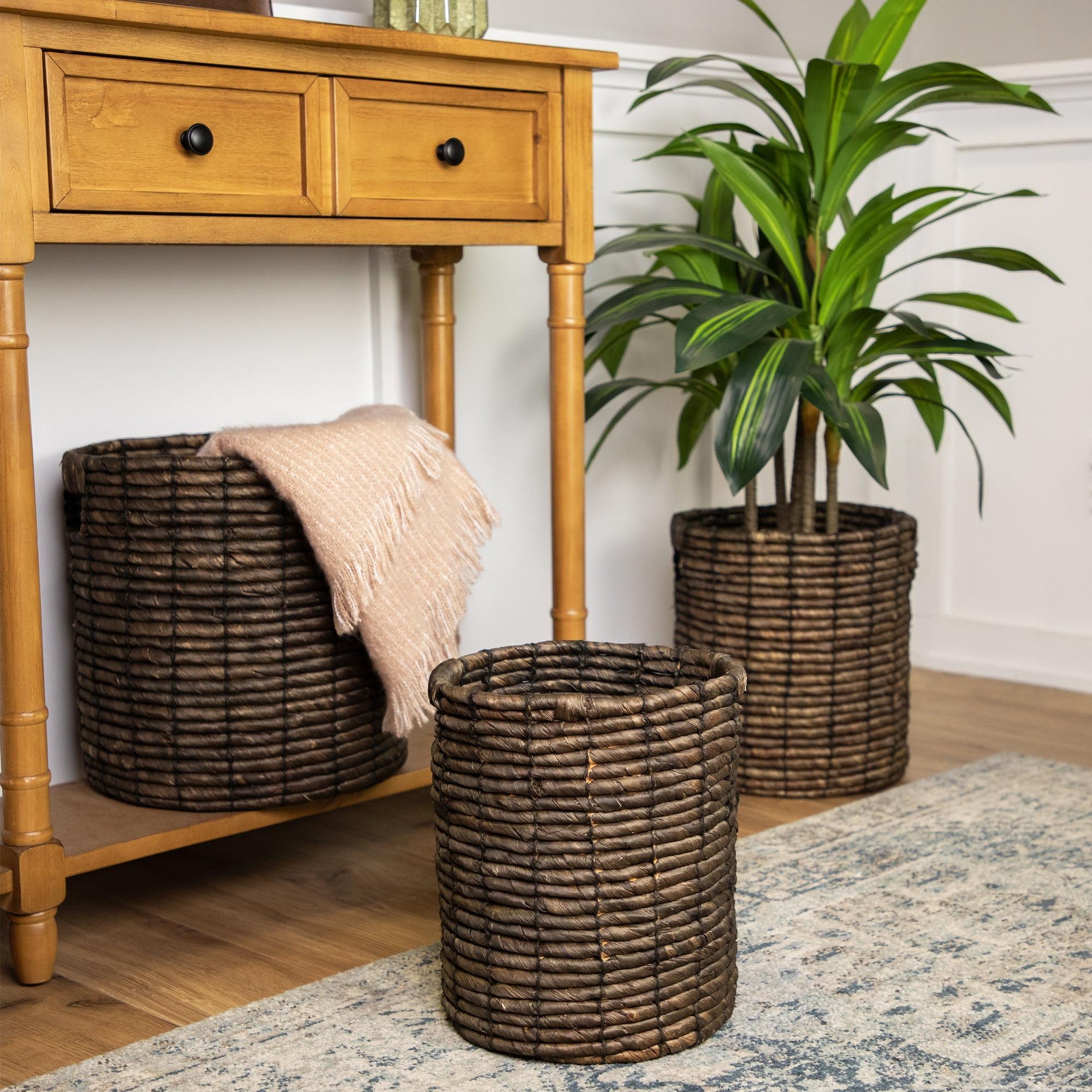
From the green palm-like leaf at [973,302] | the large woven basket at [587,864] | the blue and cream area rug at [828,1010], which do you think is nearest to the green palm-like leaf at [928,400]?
the green palm-like leaf at [973,302]

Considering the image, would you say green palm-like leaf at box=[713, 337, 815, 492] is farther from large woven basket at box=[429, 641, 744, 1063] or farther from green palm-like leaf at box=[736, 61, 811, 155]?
large woven basket at box=[429, 641, 744, 1063]

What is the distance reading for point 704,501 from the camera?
247 centimetres

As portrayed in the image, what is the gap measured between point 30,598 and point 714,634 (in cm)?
93

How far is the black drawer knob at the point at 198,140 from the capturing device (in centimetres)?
138

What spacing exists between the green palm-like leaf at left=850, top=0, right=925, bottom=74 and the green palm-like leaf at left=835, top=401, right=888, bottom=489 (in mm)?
426

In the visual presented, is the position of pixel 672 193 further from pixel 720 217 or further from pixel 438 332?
pixel 438 332

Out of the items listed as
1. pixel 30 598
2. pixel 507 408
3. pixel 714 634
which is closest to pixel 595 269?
pixel 507 408

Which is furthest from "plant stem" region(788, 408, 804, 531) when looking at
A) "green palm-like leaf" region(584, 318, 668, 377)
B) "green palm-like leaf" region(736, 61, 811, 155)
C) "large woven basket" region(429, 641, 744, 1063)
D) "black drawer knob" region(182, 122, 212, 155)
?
"black drawer knob" region(182, 122, 212, 155)

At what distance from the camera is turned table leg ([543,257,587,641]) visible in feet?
5.69

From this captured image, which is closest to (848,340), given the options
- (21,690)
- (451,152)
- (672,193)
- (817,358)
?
(817,358)

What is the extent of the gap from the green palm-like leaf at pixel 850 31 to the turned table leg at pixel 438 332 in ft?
1.83

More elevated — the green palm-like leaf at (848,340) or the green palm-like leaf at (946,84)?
the green palm-like leaf at (946,84)

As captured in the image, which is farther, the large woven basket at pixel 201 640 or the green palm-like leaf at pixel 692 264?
the green palm-like leaf at pixel 692 264

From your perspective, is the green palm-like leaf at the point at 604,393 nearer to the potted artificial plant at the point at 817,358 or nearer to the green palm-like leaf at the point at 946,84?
the potted artificial plant at the point at 817,358
